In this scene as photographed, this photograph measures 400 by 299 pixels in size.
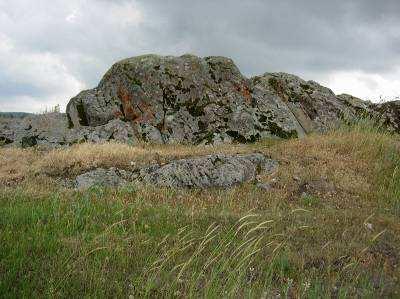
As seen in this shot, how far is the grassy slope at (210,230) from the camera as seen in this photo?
244 inches

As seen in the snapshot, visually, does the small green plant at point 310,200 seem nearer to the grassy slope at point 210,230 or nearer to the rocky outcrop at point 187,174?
the grassy slope at point 210,230

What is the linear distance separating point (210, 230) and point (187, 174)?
4.27 meters

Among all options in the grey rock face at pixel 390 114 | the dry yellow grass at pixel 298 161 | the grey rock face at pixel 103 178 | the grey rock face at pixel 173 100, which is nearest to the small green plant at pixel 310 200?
the dry yellow grass at pixel 298 161

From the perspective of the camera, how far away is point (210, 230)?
28.9 feet

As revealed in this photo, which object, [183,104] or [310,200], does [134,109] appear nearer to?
[183,104]

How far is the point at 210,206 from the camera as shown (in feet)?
35.5

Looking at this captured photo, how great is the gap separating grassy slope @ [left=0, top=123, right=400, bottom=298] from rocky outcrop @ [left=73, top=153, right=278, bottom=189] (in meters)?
0.56

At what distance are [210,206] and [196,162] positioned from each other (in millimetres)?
2877

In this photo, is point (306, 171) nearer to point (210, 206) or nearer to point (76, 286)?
point (210, 206)

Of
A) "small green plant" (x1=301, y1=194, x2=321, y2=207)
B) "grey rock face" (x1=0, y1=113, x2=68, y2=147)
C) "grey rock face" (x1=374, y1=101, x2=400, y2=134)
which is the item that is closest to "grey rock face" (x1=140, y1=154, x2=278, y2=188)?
"small green plant" (x1=301, y1=194, x2=321, y2=207)

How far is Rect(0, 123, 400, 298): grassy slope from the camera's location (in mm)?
6203

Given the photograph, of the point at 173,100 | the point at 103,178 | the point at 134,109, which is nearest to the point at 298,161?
the point at 103,178

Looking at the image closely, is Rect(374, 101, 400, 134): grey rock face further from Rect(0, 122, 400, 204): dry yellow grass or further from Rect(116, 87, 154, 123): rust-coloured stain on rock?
Rect(116, 87, 154, 123): rust-coloured stain on rock

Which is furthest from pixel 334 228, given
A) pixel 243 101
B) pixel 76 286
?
pixel 243 101
